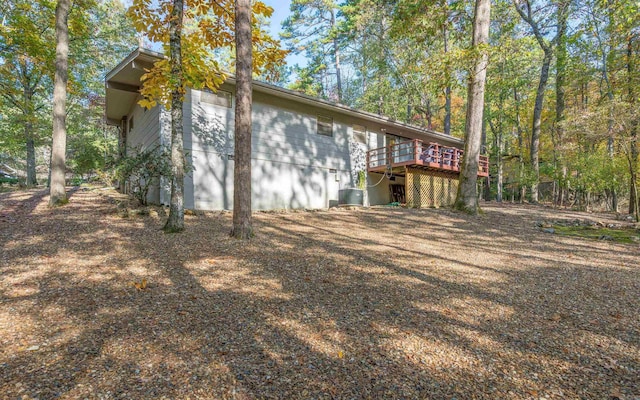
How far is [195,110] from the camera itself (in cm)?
930

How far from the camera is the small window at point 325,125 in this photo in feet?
→ 41.1

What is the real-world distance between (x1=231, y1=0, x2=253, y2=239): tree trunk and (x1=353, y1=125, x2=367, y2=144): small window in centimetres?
886

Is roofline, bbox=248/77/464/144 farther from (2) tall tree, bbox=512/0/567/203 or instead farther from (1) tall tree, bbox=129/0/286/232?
(2) tall tree, bbox=512/0/567/203

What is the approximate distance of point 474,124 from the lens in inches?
395

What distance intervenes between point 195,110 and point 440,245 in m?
8.05

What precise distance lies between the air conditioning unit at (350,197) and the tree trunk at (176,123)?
25.7 ft

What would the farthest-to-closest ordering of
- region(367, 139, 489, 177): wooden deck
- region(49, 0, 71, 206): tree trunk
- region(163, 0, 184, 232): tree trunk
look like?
region(367, 139, 489, 177): wooden deck → region(49, 0, 71, 206): tree trunk → region(163, 0, 184, 232): tree trunk

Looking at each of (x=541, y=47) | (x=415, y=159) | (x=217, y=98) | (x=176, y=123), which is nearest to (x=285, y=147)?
(x=217, y=98)

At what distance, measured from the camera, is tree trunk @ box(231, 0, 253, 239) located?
17.7ft

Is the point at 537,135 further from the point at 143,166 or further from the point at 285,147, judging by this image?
the point at 143,166

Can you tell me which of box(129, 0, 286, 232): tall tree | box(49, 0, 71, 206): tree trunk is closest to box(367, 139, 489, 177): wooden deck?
box(129, 0, 286, 232): tall tree

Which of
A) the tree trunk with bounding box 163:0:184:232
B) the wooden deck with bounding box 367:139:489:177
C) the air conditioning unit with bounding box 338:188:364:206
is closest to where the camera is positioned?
the tree trunk with bounding box 163:0:184:232

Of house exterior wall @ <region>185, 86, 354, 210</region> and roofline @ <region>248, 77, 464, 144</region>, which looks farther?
roofline @ <region>248, 77, 464, 144</region>

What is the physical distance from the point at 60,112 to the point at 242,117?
240 inches
